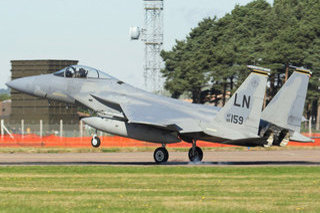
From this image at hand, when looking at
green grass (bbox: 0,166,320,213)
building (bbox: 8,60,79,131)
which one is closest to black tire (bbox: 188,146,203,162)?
green grass (bbox: 0,166,320,213)

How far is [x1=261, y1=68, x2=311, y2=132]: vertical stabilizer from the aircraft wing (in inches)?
143

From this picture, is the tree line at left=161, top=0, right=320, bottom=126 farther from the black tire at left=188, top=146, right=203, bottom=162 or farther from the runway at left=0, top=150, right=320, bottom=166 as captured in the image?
the black tire at left=188, top=146, right=203, bottom=162

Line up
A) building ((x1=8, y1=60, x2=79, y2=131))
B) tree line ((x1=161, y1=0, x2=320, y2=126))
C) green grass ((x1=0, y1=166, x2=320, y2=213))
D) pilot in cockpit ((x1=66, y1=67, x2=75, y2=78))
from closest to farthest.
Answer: green grass ((x1=0, y1=166, x2=320, y2=213)), pilot in cockpit ((x1=66, y1=67, x2=75, y2=78)), tree line ((x1=161, y1=0, x2=320, y2=126)), building ((x1=8, y1=60, x2=79, y2=131))

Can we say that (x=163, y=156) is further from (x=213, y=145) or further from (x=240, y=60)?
(x=240, y=60)

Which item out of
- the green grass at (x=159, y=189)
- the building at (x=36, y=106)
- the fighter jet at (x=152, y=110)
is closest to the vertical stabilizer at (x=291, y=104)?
the fighter jet at (x=152, y=110)

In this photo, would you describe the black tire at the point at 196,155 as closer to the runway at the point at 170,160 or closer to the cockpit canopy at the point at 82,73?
the runway at the point at 170,160

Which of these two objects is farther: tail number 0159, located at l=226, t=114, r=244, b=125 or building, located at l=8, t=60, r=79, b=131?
building, located at l=8, t=60, r=79, b=131

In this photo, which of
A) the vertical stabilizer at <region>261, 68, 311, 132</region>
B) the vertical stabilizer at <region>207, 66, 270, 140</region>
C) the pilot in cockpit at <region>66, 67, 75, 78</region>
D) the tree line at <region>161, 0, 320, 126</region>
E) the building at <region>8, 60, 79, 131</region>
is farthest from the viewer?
the building at <region>8, 60, 79, 131</region>

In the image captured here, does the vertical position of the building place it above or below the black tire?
above

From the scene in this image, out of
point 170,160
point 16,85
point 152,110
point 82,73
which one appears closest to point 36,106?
point 16,85

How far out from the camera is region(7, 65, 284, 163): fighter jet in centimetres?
2595

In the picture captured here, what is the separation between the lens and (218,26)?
82375mm

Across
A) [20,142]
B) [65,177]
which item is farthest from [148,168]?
[20,142]

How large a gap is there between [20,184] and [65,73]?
10647mm
